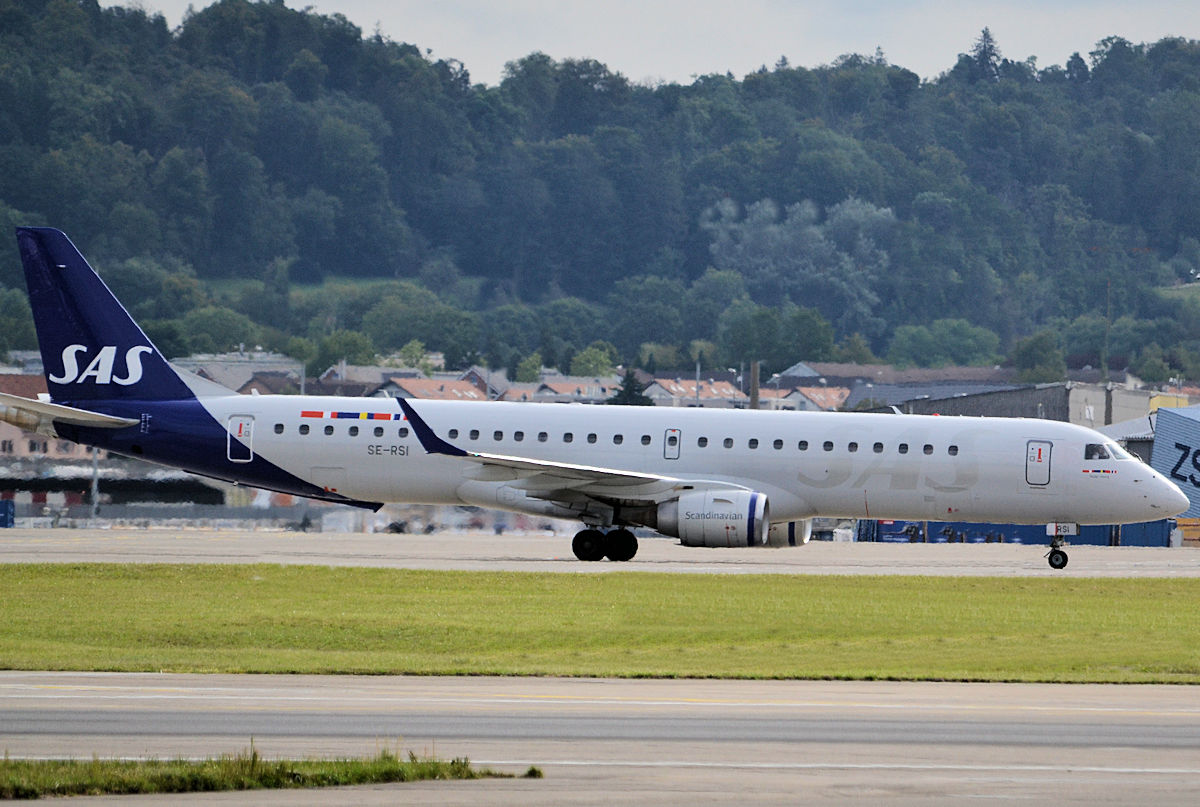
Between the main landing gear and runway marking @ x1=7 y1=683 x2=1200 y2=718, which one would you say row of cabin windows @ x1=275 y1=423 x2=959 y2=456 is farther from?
runway marking @ x1=7 y1=683 x2=1200 y2=718

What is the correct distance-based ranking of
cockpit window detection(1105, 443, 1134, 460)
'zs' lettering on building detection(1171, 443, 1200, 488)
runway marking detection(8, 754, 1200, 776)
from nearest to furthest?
1. runway marking detection(8, 754, 1200, 776)
2. cockpit window detection(1105, 443, 1134, 460)
3. 'zs' lettering on building detection(1171, 443, 1200, 488)

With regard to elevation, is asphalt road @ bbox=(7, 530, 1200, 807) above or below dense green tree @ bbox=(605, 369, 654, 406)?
below

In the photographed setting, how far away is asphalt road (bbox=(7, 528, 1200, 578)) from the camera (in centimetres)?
3606

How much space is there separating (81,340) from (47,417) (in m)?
1.91

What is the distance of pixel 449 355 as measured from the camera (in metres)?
159

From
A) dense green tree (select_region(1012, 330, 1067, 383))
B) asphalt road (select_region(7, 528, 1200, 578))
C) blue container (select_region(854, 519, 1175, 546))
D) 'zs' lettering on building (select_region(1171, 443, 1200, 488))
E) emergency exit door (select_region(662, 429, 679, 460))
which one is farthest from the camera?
dense green tree (select_region(1012, 330, 1067, 383))

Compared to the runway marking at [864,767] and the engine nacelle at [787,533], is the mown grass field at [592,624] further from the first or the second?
the runway marking at [864,767]

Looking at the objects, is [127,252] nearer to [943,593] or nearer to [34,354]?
[34,354]

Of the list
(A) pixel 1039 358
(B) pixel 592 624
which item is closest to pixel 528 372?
(A) pixel 1039 358

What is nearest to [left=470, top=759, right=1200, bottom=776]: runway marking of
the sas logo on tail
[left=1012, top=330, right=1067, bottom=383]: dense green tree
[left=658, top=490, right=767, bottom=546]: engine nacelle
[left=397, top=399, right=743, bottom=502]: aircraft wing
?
[left=397, top=399, right=743, bottom=502]: aircraft wing

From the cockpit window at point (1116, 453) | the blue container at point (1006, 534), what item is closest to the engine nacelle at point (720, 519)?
the cockpit window at point (1116, 453)

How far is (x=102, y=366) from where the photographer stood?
3991cm

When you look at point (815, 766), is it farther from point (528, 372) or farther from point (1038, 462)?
point (528, 372)

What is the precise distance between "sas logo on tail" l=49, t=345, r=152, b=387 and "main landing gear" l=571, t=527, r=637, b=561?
10.4 metres
